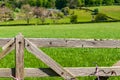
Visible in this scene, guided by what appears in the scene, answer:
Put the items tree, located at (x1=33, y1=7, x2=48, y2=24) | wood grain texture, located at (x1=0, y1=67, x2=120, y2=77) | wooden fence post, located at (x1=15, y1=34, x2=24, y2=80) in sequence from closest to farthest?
1. wooden fence post, located at (x1=15, y1=34, x2=24, y2=80)
2. wood grain texture, located at (x1=0, y1=67, x2=120, y2=77)
3. tree, located at (x1=33, y1=7, x2=48, y2=24)

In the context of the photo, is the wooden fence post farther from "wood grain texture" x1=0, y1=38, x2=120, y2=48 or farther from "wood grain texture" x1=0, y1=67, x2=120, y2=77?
"wood grain texture" x1=0, y1=38, x2=120, y2=48

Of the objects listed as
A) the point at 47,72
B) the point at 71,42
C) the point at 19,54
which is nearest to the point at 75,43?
Result: the point at 71,42

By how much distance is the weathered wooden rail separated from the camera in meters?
7.77

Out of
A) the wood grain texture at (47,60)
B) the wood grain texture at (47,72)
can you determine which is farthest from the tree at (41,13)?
the wood grain texture at (47,60)

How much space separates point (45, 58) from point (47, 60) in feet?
0.18

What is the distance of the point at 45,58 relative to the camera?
783 centimetres

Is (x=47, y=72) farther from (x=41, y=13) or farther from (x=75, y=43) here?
(x=41, y=13)

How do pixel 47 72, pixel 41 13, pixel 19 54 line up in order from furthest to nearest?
pixel 41 13, pixel 47 72, pixel 19 54

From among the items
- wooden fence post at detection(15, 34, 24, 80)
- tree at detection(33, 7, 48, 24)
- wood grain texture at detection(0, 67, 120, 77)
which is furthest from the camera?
tree at detection(33, 7, 48, 24)

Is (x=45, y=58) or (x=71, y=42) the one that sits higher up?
(x=71, y=42)

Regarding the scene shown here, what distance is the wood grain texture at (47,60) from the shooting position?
7.78m

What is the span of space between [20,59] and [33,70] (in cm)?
42

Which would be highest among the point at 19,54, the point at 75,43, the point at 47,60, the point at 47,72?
the point at 75,43

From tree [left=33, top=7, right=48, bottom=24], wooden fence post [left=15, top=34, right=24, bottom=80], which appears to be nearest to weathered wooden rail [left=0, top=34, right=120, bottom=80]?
wooden fence post [left=15, top=34, right=24, bottom=80]
